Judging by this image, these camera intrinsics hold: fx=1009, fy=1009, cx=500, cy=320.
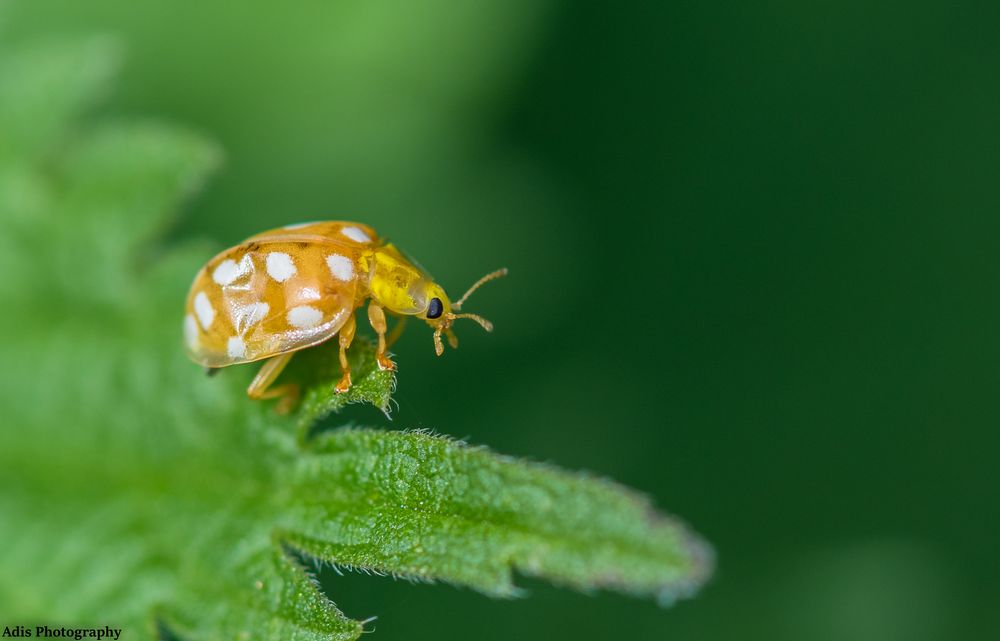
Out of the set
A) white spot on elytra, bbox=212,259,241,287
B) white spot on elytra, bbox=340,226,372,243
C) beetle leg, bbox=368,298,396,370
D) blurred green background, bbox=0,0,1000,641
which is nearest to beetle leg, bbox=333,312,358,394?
beetle leg, bbox=368,298,396,370

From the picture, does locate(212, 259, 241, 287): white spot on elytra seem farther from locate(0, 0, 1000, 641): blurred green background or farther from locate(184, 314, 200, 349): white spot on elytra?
locate(0, 0, 1000, 641): blurred green background

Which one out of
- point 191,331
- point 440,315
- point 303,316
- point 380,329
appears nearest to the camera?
point 303,316

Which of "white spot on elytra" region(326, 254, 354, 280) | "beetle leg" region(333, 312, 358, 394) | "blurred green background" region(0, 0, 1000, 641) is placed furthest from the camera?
"blurred green background" region(0, 0, 1000, 641)

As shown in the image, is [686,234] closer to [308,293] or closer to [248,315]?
[308,293]

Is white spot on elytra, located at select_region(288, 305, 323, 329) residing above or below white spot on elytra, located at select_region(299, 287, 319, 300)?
below

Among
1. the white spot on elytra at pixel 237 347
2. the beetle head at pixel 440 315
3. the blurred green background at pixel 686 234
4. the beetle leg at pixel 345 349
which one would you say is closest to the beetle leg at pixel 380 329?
the beetle leg at pixel 345 349

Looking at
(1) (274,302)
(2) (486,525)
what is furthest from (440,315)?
(2) (486,525)
